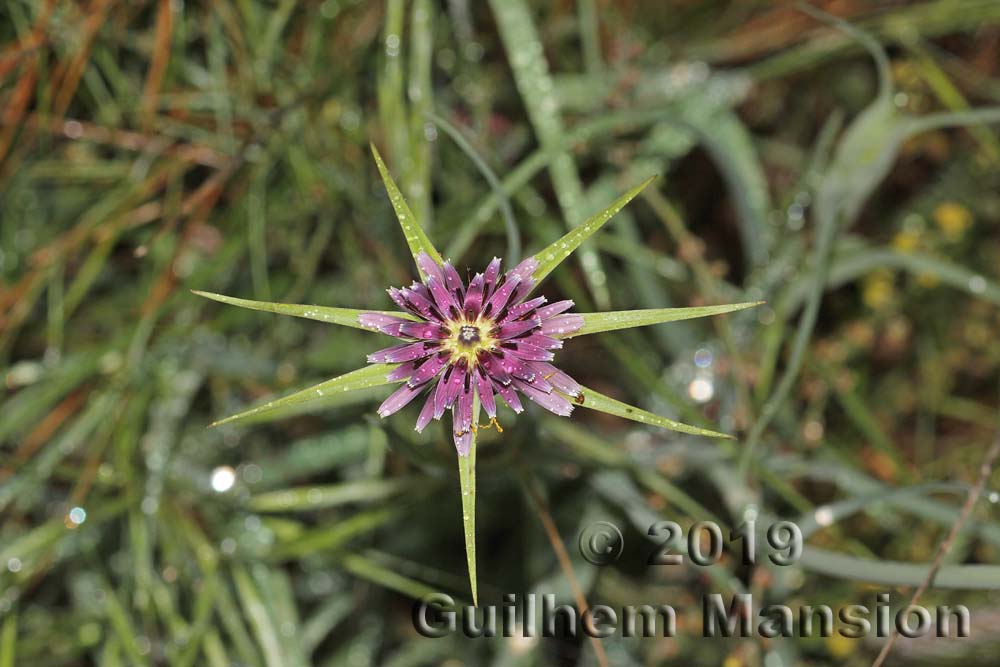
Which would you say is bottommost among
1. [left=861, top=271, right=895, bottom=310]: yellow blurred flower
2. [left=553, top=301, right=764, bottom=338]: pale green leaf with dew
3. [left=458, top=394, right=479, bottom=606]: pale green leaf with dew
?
[left=458, top=394, right=479, bottom=606]: pale green leaf with dew

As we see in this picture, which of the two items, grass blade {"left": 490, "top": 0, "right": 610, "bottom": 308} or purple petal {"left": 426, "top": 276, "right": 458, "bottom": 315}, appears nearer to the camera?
purple petal {"left": 426, "top": 276, "right": 458, "bottom": 315}

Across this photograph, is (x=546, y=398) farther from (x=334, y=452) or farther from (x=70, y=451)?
(x=70, y=451)

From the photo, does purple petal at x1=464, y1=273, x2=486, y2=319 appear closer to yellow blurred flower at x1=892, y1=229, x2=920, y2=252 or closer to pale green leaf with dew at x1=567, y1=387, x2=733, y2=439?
pale green leaf with dew at x1=567, y1=387, x2=733, y2=439

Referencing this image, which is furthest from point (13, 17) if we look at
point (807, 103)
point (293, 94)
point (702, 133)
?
point (807, 103)

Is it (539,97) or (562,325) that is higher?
(539,97)

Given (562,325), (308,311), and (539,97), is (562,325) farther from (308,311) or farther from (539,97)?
(539,97)

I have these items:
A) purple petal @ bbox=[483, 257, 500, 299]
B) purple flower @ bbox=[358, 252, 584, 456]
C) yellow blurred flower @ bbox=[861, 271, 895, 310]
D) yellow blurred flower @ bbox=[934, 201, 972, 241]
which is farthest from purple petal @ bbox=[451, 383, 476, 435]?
yellow blurred flower @ bbox=[934, 201, 972, 241]

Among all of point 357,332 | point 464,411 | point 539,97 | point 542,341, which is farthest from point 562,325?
point 357,332

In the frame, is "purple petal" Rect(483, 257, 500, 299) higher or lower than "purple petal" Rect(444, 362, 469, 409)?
higher
